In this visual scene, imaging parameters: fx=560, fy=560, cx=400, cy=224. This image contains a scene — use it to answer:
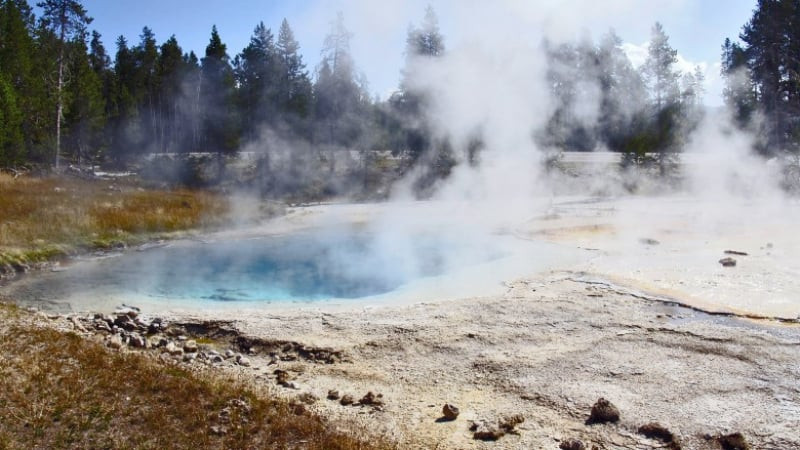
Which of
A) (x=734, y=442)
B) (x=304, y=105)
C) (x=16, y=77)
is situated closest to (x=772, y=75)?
(x=304, y=105)

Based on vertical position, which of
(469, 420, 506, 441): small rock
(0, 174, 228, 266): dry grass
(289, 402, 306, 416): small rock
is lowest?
(469, 420, 506, 441): small rock

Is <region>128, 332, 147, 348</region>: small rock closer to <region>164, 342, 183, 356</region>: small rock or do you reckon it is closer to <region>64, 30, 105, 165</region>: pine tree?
<region>164, 342, 183, 356</region>: small rock

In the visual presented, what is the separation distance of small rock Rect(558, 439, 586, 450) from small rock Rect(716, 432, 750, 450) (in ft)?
5.16

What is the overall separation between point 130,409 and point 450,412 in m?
3.75

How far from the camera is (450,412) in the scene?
6.88 meters

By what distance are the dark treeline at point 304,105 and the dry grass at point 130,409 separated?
2686 centimetres

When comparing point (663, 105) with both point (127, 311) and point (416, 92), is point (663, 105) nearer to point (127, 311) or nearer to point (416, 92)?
point (416, 92)

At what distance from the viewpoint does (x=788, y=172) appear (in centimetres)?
3167

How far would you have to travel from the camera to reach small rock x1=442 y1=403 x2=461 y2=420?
6.88 meters

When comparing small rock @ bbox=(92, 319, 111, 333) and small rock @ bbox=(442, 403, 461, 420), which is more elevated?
small rock @ bbox=(92, 319, 111, 333)

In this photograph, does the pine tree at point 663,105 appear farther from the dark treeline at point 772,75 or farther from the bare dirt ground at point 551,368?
the bare dirt ground at point 551,368

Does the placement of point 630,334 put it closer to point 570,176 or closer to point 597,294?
point 597,294

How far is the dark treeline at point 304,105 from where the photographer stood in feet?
113

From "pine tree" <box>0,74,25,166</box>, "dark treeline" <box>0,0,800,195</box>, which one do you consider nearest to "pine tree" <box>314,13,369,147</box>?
"dark treeline" <box>0,0,800,195</box>
